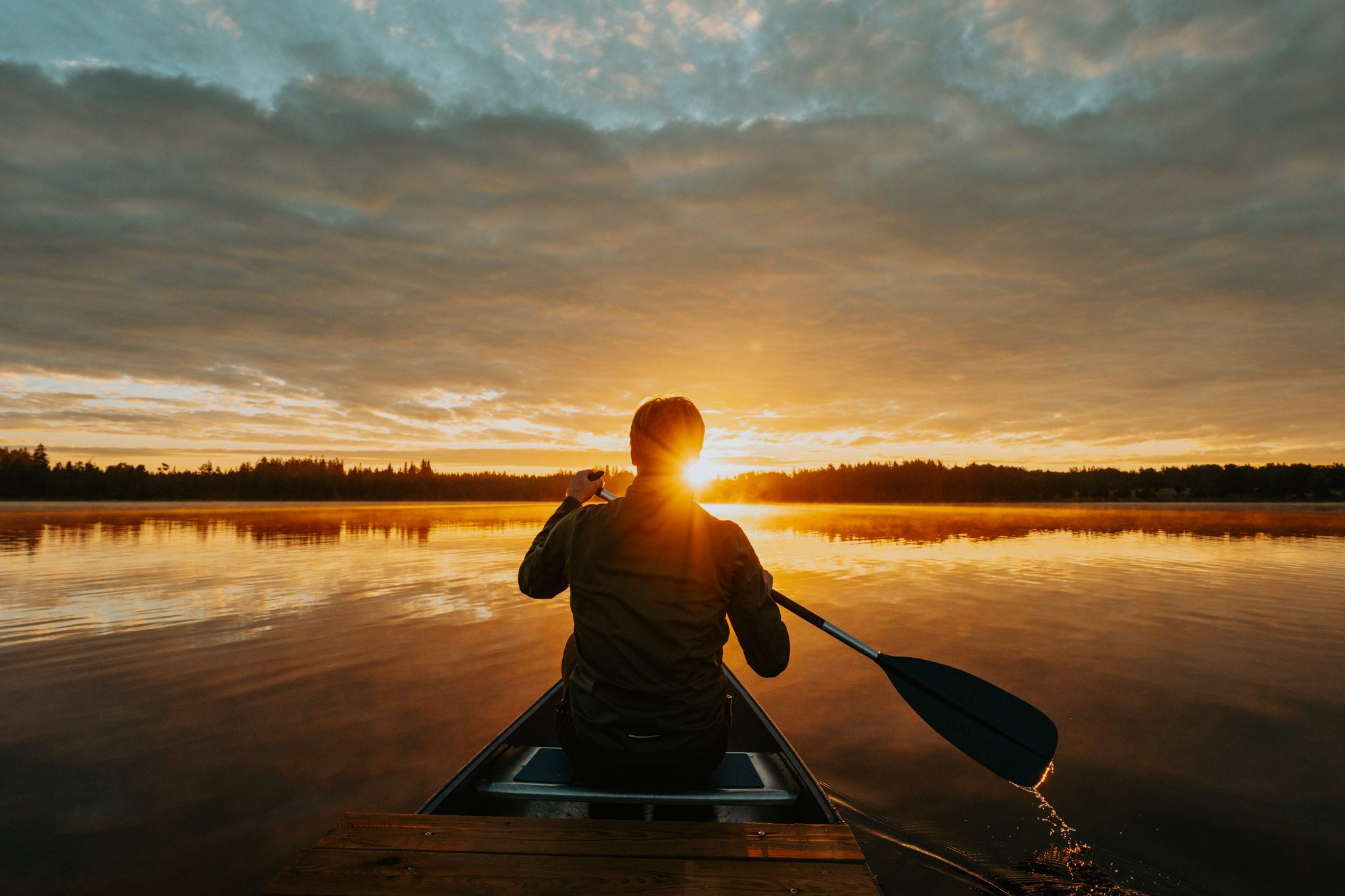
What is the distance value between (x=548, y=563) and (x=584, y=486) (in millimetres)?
746

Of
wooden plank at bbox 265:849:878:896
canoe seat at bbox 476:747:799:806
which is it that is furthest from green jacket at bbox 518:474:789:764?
wooden plank at bbox 265:849:878:896

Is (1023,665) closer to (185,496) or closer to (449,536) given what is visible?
(449,536)

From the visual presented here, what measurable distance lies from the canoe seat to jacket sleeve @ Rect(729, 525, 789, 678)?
696 millimetres

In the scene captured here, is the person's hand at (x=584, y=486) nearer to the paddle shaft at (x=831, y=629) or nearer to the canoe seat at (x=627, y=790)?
the paddle shaft at (x=831, y=629)

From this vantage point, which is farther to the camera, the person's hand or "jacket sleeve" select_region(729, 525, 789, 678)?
the person's hand

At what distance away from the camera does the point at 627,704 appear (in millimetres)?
2963

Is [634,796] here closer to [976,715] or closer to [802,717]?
[976,715]

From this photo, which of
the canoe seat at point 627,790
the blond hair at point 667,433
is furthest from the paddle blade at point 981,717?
the blond hair at point 667,433

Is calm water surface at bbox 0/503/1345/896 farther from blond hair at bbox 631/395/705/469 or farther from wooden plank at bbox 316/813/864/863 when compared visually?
blond hair at bbox 631/395/705/469

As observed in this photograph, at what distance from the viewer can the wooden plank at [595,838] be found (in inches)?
92.4

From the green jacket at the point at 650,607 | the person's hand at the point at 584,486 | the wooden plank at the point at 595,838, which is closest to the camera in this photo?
the wooden plank at the point at 595,838

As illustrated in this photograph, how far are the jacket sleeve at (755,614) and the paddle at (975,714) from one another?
137 centimetres

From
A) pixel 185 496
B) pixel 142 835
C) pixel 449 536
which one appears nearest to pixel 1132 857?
pixel 142 835

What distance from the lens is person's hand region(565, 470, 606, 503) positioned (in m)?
3.71
